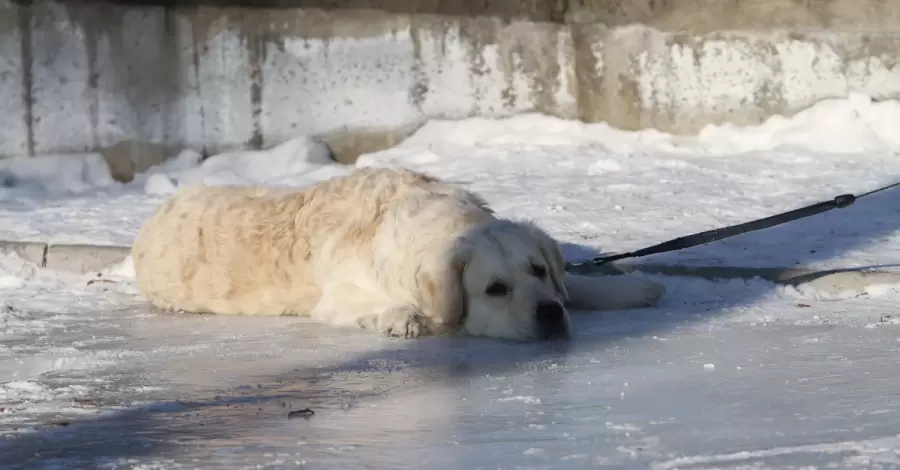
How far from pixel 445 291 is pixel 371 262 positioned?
55cm

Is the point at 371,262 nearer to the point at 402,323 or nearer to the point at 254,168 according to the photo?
the point at 402,323

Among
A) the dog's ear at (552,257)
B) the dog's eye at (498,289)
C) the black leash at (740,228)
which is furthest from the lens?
the black leash at (740,228)

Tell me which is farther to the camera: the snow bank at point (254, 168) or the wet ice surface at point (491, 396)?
the snow bank at point (254, 168)

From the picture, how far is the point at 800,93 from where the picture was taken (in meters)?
10.6

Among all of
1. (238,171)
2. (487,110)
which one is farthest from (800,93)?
(238,171)

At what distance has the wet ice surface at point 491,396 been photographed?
3.17m

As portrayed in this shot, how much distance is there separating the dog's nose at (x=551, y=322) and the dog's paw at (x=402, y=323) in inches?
22.0

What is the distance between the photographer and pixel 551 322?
205 inches

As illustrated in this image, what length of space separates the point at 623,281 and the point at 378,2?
591 cm

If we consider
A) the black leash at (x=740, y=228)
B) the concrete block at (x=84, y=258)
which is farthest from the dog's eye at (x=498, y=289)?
the concrete block at (x=84, y=258)

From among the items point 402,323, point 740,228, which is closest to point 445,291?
point 402,323

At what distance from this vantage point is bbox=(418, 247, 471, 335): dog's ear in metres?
5.43

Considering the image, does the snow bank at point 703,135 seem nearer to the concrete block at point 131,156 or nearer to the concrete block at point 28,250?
the concrete block at point 131,156

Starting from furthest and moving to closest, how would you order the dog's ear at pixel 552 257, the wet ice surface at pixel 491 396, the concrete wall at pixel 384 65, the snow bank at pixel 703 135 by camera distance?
the concrete wall at pixel 384 65 → the snow bank at pixel 703 135 → the dog's ear at pixel 552 257 → the wet ice surface at pixel 491 396
